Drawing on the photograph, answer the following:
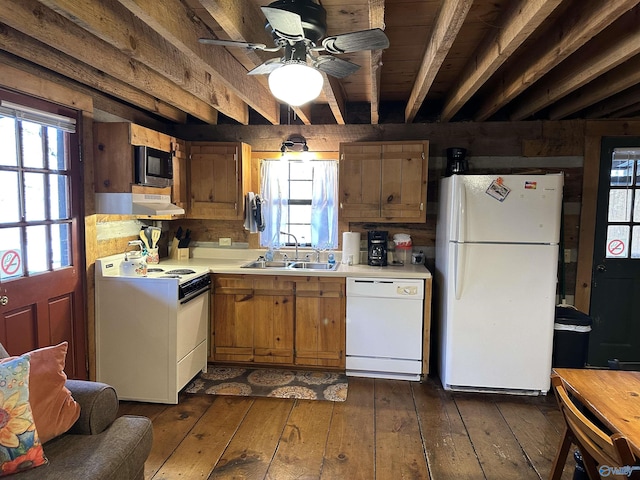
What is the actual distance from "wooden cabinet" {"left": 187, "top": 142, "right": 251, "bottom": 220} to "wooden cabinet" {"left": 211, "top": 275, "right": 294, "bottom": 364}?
2.20 feet

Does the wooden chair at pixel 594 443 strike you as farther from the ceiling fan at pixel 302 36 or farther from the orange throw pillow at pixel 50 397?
the orange throw pillow at pixel 50 397

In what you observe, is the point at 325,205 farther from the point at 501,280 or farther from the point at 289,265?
the point at 501,280

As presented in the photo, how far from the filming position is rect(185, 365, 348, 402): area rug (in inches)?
126

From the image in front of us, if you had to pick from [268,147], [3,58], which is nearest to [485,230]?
[268,147]

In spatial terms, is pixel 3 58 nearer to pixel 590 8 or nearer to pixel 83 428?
pixel 83 428

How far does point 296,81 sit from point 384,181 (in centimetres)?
196

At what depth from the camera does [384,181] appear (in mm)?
3652

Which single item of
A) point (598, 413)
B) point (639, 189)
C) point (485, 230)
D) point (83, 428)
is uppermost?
point (639, 189)

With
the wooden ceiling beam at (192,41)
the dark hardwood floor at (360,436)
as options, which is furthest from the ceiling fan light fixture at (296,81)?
the dark hardwood floor at (360,436)

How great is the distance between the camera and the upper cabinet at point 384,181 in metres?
3.60

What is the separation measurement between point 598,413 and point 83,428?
205 cm

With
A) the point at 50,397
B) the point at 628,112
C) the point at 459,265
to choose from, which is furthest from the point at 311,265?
the point at 628,112

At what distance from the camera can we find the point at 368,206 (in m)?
3.69

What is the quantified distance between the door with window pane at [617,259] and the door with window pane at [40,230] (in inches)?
165
